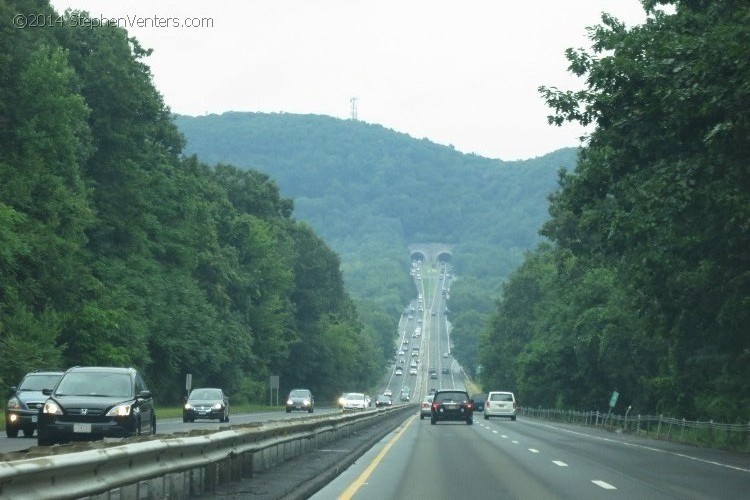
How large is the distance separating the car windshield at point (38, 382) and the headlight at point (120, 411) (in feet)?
29.1

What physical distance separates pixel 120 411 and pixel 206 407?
2929 centimetres

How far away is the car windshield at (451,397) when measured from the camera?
5759 centimetres

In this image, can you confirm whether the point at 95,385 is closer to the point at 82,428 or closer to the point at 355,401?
the point at 82,428

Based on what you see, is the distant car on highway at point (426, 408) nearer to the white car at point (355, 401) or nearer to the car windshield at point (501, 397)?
the car windshield at point (501, 397)

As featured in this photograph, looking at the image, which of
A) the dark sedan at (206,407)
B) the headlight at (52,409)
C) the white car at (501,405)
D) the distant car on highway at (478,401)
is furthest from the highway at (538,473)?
the distant car on highway at (478,401)

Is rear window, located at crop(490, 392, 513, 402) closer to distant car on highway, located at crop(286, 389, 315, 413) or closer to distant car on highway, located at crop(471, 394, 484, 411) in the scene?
distant car on highway, located at crop(286, 389, 315, 413)

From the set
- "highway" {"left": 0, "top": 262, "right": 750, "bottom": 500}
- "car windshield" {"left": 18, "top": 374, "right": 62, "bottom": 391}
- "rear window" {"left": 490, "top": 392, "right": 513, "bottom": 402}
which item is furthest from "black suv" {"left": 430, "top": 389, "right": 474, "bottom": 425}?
"car windshield" {"left": 18, "top": 374, "right": 62, "bottom": 391}

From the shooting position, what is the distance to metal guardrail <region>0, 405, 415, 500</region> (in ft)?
29.8

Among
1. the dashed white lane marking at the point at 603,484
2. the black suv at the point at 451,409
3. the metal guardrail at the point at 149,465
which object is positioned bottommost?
the dashed white lane marking at the point at 603,484

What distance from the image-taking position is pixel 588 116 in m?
29.5

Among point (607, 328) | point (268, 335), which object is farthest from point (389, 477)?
point (268, 335)

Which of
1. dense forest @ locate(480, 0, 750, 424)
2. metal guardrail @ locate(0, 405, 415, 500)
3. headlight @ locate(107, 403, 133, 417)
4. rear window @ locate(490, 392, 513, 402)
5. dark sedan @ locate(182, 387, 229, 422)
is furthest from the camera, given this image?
rear window @ locate(490, 392, 513, 402)

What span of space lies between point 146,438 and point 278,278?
99524 millimetres

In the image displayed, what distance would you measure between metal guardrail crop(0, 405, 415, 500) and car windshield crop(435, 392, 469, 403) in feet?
116
